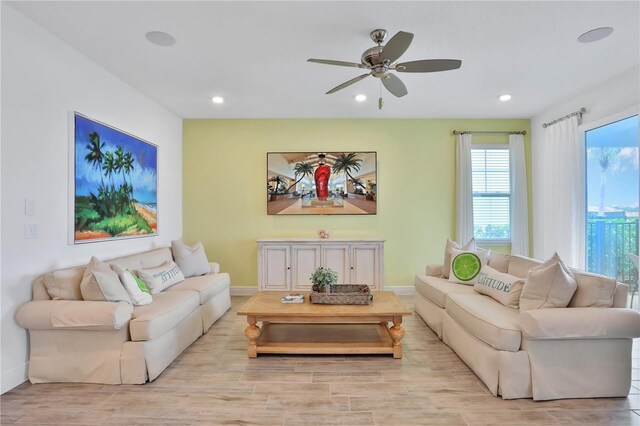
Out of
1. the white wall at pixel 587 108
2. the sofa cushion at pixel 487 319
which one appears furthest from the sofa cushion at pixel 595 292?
the white wall at pixel 587 108

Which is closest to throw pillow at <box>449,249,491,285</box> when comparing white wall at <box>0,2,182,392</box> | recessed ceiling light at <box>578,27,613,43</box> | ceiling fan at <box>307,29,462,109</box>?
ceiling fan at <box>307,29,462,109</box>

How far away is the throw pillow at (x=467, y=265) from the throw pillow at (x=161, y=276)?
3113mm

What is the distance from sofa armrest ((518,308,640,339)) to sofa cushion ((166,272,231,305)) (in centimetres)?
299

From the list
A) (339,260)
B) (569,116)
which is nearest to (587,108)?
(569,116)

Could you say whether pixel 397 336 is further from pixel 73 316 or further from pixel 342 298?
pixel 73 316

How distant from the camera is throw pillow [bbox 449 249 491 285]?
3.56 metres

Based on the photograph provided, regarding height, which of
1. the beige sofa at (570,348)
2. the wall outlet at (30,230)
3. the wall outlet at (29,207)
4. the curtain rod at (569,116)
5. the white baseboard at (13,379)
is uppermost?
the curtain rod at (569,116)

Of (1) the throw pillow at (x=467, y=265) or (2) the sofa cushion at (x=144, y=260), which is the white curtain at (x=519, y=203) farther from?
(2) the sofa cushion at (x=144, y=260)

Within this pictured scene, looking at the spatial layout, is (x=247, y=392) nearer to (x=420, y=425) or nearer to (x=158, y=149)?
(x=420, y=425)

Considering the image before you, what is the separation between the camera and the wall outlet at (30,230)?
2.52 m

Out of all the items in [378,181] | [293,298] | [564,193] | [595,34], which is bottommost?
[293,298]

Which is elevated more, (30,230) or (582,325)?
(30,230)

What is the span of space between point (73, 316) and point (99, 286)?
0.83 ft

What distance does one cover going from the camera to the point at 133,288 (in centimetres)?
285
